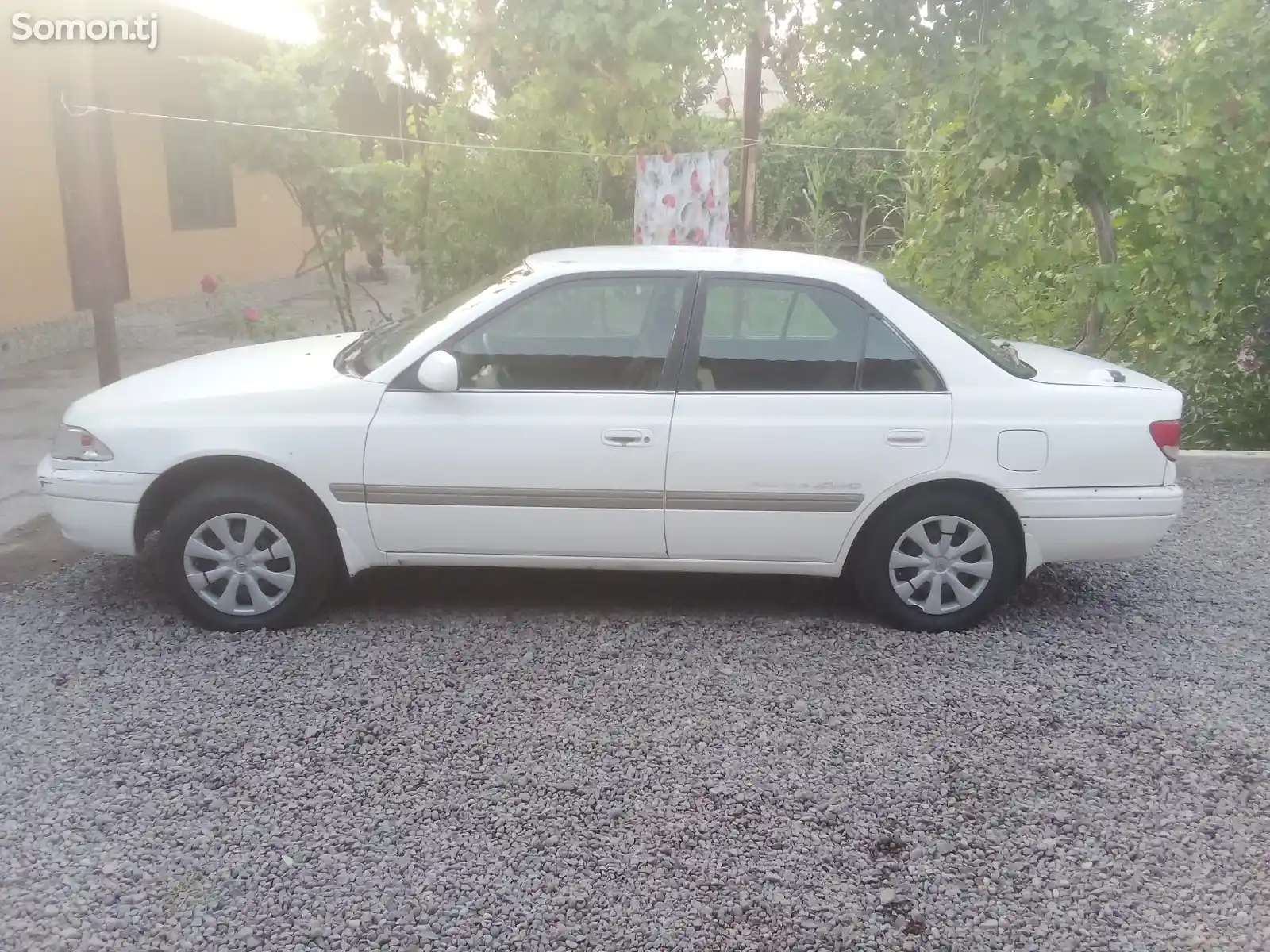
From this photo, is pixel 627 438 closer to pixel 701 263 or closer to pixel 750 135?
pixel 701 263

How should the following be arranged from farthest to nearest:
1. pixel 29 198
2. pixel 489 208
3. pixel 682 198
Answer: pixel 29 198 → pixel 489 208 → pixel 682 198

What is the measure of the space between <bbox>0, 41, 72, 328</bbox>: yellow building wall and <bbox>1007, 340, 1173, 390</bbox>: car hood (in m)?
8.71

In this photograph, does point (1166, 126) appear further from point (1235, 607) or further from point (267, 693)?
point (267, 693)

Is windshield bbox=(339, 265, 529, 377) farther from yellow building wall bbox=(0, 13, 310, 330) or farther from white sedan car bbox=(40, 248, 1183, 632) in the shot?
yellow building wall bbox=(0, 13, 310, 330)

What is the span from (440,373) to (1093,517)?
268 cm

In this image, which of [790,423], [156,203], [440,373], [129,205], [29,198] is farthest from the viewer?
[156,203]

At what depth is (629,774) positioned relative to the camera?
352 cm

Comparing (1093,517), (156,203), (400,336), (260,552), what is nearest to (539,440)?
(400,336)

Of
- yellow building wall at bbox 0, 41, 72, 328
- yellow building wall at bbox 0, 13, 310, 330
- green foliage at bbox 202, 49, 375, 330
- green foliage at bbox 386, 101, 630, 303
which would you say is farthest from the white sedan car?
yellow building wall at bbox 0, 41, 72, 328

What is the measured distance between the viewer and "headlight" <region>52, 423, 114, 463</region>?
14.5 ft

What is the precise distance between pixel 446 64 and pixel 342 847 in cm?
558

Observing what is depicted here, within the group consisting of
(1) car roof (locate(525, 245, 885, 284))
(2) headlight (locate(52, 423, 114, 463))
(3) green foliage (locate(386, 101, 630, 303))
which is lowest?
(2) headlight (locate(52, 423, 114, 463))

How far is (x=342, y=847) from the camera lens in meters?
3.12

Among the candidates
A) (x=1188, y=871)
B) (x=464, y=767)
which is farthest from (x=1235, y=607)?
(x=464, y=767)
